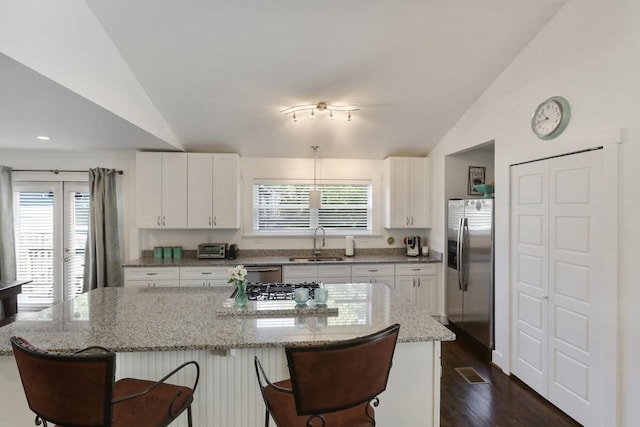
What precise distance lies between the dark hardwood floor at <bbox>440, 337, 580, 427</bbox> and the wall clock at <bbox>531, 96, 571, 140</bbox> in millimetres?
2103

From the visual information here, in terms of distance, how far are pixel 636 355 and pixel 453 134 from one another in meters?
2.78

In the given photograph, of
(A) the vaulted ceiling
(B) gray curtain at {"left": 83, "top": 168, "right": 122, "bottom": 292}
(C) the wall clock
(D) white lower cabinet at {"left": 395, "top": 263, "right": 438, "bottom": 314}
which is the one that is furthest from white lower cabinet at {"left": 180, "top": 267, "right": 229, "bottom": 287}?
(C) the wall clock

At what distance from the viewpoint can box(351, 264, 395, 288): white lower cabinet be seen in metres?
4.09

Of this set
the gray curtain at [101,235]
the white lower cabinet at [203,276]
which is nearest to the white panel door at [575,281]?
the white lower cabinet at [203,276]

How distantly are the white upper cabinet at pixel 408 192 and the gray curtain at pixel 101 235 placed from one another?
12.4ft

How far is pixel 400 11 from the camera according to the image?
241 cm

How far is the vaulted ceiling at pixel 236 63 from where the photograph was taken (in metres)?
2.15

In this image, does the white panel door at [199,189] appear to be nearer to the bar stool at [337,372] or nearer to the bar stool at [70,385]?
the bar stool at [70,385]

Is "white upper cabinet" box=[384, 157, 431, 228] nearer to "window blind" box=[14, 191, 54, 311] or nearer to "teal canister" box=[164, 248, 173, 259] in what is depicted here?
"teal canister" box=[164, 248, 173, 259]

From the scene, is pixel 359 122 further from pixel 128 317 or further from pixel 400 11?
pixel 128 317

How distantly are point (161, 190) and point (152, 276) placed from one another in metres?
1.09

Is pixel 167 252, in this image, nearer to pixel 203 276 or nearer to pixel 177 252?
pixel 177 252

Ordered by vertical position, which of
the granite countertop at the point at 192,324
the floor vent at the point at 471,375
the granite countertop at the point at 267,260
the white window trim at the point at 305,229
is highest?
the white window trim at the point at 305,229

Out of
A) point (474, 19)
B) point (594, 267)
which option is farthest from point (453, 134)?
point (594, 267)
